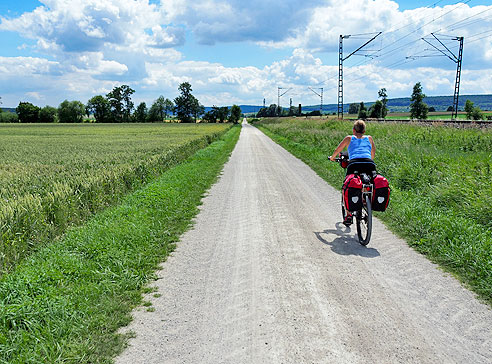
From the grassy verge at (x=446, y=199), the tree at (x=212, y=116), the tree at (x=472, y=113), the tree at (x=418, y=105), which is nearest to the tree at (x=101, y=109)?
the tree at (x=212, y=116)

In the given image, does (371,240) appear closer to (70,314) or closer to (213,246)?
(213,246)

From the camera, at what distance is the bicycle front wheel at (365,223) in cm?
568

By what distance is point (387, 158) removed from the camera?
13.2 metres

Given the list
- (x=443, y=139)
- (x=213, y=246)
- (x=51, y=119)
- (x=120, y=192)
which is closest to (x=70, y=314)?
(x=213, y=246)

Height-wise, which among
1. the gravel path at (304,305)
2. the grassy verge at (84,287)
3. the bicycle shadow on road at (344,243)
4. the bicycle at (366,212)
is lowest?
the bicycle shadow on road at (344,243)

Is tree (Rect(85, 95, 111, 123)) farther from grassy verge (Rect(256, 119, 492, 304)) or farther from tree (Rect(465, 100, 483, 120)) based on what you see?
grassy verge (Rect(256, 119, 492, 304))

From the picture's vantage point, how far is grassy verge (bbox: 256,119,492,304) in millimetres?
5145

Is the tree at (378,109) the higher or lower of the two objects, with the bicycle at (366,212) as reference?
higher

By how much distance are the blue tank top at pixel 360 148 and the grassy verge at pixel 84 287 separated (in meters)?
3.63

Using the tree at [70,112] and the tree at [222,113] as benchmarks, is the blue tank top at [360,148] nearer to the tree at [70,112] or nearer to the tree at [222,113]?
the tree at [70,112]

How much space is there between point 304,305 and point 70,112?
125278mm

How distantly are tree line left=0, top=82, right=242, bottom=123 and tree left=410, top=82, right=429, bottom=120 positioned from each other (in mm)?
67094

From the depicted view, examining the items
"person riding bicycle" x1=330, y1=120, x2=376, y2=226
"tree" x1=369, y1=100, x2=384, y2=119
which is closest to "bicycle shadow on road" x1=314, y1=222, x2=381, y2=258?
"person riding bicycle" x1=330, y1=120, x2=376, y2=226

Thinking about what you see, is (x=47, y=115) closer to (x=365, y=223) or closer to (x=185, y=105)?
(x=185, y=105)
